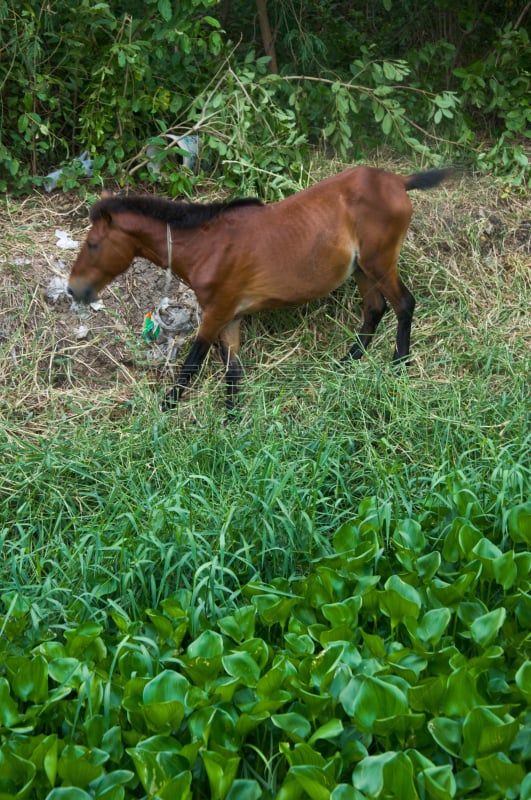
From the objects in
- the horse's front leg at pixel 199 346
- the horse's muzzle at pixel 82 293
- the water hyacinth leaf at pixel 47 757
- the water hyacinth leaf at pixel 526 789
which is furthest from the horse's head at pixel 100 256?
the water hyacinth leaf at pixel 526 789

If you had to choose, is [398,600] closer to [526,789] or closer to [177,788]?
[526,789]

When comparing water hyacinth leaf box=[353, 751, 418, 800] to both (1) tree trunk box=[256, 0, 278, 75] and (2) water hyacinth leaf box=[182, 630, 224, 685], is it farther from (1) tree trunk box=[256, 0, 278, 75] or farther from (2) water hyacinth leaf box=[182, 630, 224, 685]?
(1) tree trunk box=[256, 0, 278, 75]

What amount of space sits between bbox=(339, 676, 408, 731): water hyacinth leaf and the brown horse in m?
2.62

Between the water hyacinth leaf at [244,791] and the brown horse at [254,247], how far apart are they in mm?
2793

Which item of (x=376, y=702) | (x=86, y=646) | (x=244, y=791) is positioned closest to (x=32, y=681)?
(x=86, y=646)

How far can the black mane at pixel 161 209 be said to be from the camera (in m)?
5.27

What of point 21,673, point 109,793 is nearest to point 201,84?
point 21,673

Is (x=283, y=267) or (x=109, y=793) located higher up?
(x=109, y=793)

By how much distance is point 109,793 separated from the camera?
101 inches

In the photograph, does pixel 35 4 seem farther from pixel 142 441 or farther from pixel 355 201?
pixel 142 441

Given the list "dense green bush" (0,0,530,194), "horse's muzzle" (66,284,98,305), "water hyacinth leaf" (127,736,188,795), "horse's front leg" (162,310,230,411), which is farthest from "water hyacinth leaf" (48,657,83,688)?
"dense green bush" (0,0,530,194)

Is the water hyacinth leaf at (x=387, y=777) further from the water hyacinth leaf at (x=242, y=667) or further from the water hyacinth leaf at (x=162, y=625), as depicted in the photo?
the water hyacinth leaf at (x=162, y=625)

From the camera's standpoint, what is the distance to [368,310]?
5.75 m

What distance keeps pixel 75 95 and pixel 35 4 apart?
2.17 ft
